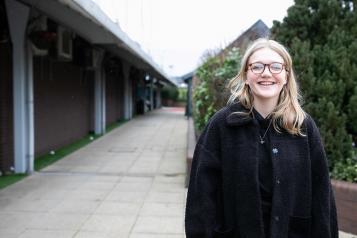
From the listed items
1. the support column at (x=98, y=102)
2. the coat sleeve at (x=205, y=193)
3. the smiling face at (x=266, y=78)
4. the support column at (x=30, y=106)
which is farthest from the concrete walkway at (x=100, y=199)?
the support column at (x=98, y=102)

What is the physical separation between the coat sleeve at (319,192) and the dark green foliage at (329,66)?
11.4ft

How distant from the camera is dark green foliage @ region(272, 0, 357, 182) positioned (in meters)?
6.04

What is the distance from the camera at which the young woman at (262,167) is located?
2.22 m

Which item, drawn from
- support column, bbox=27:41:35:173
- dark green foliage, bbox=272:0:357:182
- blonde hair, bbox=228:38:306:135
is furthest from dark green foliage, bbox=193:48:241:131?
blonde hair, bbox=228:38:306:135

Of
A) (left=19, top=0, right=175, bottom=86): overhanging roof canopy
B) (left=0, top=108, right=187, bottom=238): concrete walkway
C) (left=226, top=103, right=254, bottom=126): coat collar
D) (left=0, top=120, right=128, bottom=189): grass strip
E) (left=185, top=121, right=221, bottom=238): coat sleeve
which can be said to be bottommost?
(left=0, top=108, right=187, bottom=238): concrete walkway

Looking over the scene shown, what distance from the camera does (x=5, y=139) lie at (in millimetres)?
8578

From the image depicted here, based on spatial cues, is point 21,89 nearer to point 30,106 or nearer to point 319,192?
point 30,106

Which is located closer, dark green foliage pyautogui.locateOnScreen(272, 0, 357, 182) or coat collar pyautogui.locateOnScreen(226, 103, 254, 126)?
coat collar pyautogui.locateOnScreen(226, 103, 254, 126)

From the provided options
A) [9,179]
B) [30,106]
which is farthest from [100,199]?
[30,106]

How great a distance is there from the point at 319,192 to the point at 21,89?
6910mm

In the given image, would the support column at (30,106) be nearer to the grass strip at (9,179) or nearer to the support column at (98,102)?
the grass strip at (9,179)

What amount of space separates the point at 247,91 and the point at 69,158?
8912mm

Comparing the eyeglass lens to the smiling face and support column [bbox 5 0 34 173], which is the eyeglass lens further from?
support column [bbox 5 0 34 173]

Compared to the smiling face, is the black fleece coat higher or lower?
lower
